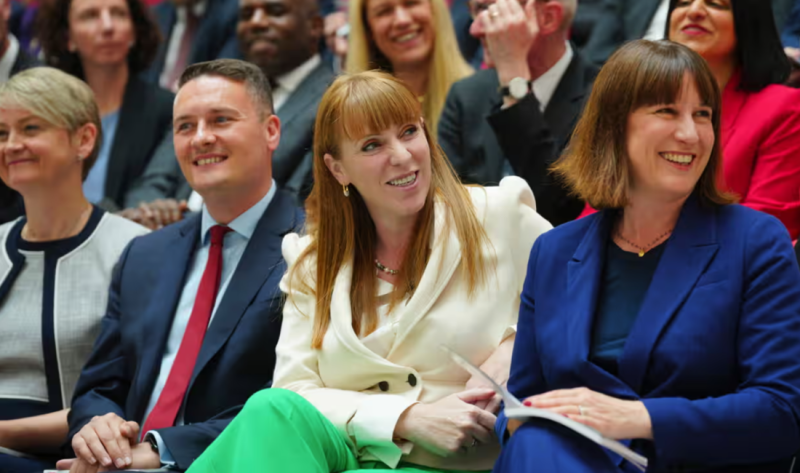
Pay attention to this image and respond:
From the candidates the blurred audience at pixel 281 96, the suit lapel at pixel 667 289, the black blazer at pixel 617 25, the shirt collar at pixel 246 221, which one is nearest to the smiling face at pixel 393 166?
the shirt collar at pixel 246 221

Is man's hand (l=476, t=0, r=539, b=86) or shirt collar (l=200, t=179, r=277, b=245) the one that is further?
man's hand (l=476, t=0, r=539, b=86)

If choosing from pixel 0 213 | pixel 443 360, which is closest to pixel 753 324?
pixel 443 360

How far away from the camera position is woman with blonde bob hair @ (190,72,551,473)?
2268 mm

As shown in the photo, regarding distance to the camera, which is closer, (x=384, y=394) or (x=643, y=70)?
(x=643, y=70)

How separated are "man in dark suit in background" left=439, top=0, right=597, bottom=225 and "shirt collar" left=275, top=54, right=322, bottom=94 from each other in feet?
2.85

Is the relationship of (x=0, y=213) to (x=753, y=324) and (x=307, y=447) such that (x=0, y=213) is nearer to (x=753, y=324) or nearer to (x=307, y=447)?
(x=307, y=447)

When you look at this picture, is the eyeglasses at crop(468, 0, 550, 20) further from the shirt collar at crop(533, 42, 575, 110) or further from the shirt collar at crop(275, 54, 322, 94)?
the shirt collar at crop(275, 54, 322, 94)

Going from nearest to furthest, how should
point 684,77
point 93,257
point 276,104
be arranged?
1. point 684,77
2. point 93,257
3. point 276,104

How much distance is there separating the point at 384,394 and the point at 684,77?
915 millimetres

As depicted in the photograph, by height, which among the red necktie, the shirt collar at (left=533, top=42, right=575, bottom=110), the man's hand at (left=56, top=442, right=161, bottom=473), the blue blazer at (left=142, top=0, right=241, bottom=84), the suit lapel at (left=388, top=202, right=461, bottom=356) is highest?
the blue blazer at (left=142, top=0, right=241, bottom=84)

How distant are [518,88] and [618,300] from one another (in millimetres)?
1266

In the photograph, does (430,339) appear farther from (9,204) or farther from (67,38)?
(67,38)

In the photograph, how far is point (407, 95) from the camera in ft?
8.02

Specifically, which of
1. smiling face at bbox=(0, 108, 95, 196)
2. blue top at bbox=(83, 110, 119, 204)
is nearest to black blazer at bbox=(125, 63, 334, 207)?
blue top at bbox=(83, 110, 119, 204)
